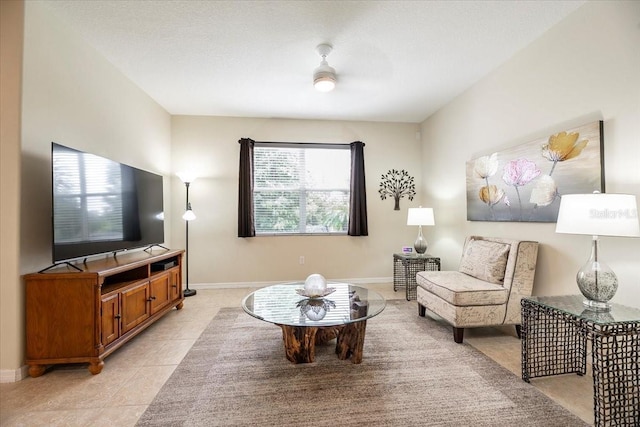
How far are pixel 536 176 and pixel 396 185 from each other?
2.29 m

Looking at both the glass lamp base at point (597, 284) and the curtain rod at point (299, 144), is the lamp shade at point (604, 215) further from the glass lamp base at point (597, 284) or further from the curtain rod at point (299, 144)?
the curtain rod at point (299, 144)

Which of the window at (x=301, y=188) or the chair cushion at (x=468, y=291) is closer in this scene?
the chair cushion at (x=468, y=291)

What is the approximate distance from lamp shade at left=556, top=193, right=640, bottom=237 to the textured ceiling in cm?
153

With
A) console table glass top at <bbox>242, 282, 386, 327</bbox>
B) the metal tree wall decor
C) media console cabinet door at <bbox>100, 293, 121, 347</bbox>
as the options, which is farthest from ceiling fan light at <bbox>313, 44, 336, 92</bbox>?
media console cabinet door at <bbox>100, 293, 121, 347</bbox>

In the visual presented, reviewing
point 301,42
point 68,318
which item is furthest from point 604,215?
point 68,318

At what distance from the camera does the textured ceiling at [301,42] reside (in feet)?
7.13

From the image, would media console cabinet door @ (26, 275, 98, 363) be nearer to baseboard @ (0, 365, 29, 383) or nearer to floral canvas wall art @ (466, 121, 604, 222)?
baseboard @ (0, 365, 29, 383)

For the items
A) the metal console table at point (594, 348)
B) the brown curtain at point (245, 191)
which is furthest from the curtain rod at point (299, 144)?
the metal console table at point (594, 348)

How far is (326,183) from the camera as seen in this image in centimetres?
465

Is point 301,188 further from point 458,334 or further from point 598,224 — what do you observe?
point 598,224

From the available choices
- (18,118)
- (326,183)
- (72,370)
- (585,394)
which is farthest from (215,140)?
(585,394)

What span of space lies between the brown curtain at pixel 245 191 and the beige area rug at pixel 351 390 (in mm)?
1993

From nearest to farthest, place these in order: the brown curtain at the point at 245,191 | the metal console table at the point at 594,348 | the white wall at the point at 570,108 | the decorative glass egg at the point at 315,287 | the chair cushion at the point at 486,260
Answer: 1. the metal console table at the point at 594,348
2. the white wall at the point at 570,108
3. the decorative glass egg at the point at 315,287
4. the chair cushion at the point at 486,260
5. the brown curtain at the point at 245,191

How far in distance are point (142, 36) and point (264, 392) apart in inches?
115
